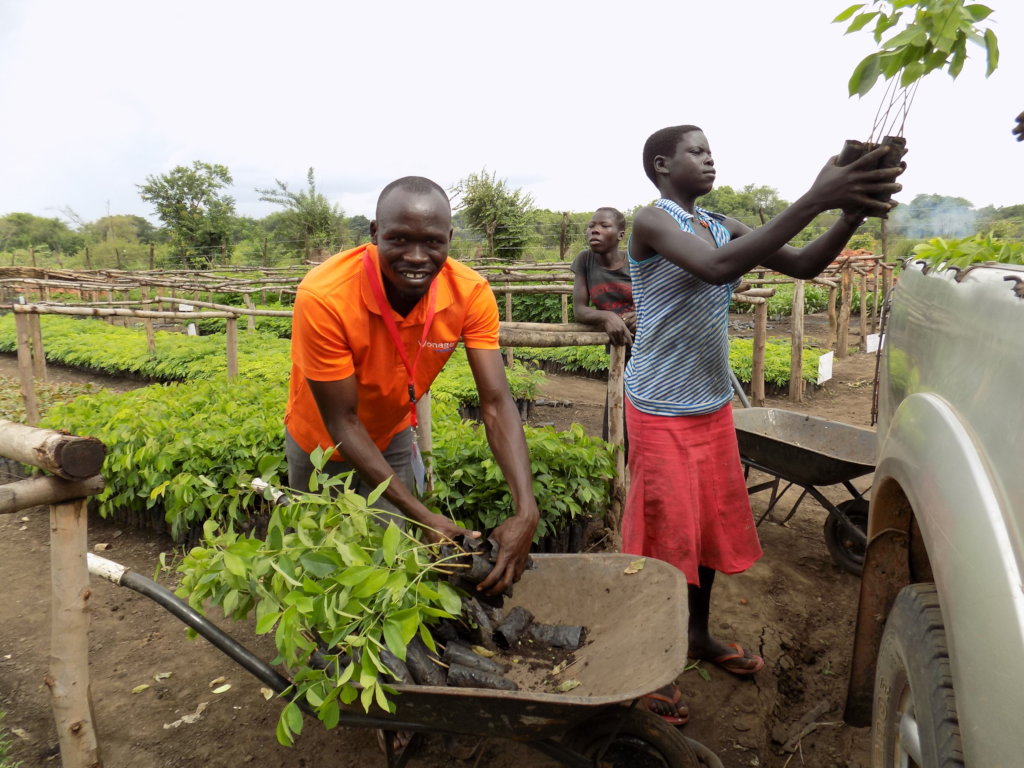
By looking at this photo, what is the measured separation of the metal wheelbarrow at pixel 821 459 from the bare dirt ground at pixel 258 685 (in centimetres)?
24

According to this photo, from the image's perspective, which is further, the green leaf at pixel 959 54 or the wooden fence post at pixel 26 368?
the wooden fence post at pixel 26 368

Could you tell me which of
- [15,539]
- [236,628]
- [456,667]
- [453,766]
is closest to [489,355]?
[456,667]

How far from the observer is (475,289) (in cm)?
254

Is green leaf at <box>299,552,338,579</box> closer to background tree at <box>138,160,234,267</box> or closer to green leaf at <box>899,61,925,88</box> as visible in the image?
green leaf at <box>899,61,925,88</box>

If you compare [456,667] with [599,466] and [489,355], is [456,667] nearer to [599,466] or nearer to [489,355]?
[489,355]

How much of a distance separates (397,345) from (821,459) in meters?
2.36

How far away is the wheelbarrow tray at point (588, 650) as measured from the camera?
1.78 metres

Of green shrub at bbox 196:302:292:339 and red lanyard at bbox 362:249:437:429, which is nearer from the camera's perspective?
red lanyard at bbox 362:249:437:429

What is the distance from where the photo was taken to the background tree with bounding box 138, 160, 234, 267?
34.2 meters

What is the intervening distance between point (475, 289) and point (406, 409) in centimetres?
56

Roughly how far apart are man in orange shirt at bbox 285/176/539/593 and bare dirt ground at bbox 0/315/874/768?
743 millimetres

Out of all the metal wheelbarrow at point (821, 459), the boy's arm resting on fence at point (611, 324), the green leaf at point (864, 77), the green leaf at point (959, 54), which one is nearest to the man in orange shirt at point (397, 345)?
the boy's arm resting on fence at point (611, 324)

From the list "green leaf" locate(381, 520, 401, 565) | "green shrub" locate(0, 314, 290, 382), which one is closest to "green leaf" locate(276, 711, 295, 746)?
"green leaf" locate(381, 520, 401, 565)

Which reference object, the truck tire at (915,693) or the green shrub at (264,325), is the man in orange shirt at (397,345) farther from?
the green shrub at (264,325)
